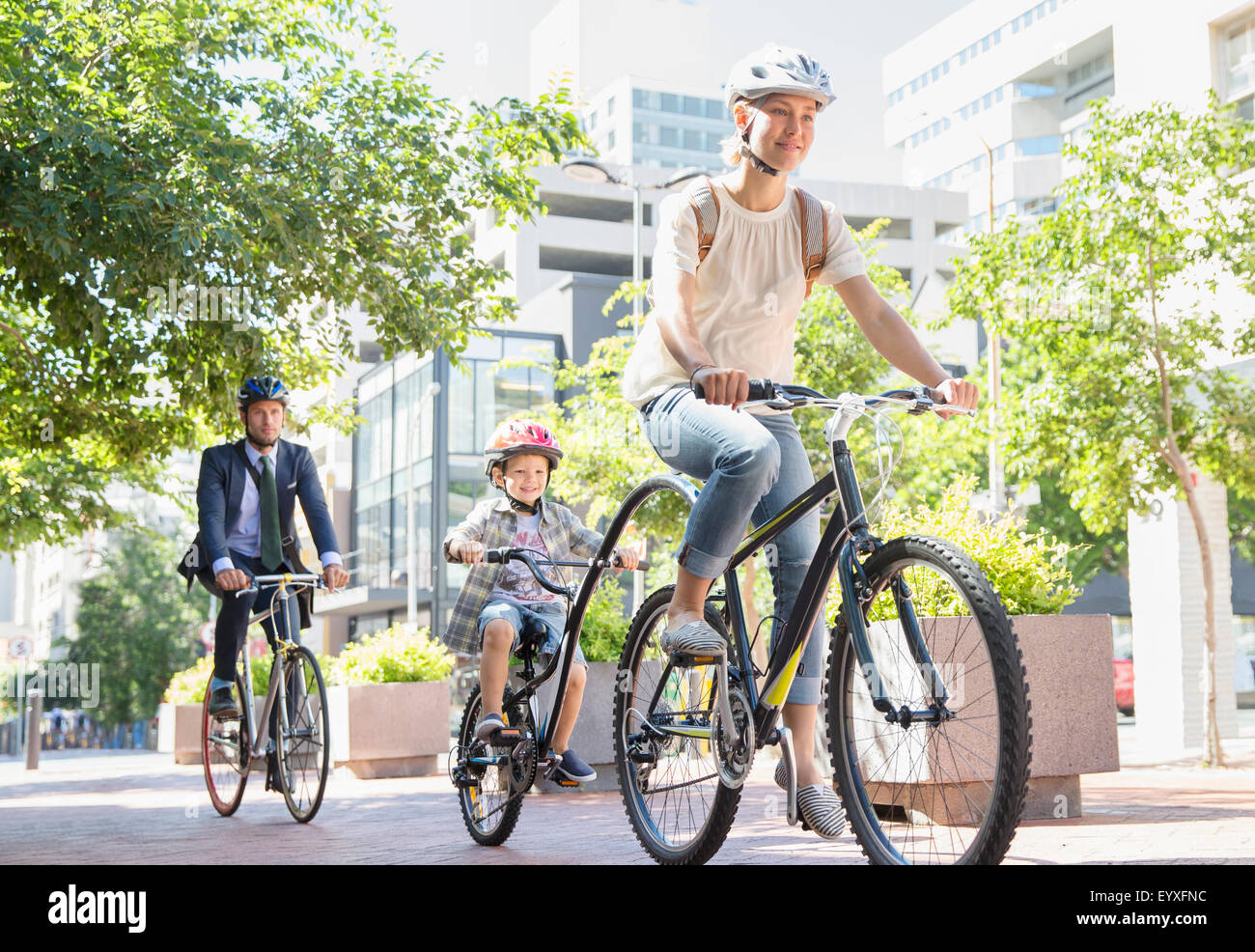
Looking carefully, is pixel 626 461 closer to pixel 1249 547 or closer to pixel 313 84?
pixel 313 84

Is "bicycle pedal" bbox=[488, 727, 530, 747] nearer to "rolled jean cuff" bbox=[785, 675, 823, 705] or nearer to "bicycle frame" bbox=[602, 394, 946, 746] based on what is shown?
"bicycle frame" bbox=[602, 394, 946, 746]

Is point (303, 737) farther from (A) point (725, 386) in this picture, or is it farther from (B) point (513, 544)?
(A) point (725, 386)

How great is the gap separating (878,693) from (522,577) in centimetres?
265

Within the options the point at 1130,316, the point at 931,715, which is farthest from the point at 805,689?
the point at 1130,316

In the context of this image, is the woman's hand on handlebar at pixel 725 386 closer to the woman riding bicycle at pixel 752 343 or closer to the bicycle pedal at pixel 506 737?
the woman riding bicycle at pixel 752 343

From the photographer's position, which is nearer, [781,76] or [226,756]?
[781,76]

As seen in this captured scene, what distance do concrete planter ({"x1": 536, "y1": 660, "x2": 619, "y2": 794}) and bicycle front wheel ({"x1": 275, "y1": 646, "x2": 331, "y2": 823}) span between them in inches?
102

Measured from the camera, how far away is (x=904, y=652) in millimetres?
3523

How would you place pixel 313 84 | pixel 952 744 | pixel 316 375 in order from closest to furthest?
1. pixel 952 744
2. pixel 313 84
3. pixel 316 375

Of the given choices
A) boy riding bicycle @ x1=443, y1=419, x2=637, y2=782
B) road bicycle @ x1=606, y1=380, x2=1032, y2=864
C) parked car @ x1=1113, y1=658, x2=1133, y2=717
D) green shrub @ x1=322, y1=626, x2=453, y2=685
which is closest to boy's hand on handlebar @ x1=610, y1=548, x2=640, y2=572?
boy riding bicycle @ x1=443, y1=419, x2=637, y2=782

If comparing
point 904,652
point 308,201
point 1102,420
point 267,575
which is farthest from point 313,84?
point 904,652

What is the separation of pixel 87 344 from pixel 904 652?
9311mm

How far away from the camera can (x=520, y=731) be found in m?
5.53

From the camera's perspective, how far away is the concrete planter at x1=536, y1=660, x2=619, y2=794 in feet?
32.2
